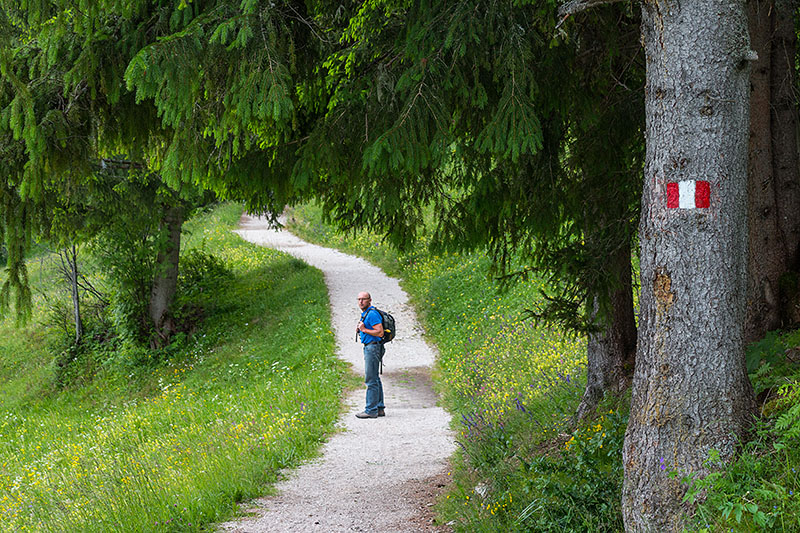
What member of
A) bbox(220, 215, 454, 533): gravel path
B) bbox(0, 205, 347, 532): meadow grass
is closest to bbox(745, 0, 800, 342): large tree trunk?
bbox(220, 215, 454, 533): gravel path

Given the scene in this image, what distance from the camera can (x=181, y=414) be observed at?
12242 mm

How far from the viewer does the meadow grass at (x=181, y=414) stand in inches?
261

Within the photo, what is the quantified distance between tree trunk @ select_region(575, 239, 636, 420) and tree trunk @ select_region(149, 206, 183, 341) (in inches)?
505

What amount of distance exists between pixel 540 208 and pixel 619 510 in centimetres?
263

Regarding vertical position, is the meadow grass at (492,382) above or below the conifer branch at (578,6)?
below

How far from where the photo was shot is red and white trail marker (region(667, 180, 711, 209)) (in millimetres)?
3945

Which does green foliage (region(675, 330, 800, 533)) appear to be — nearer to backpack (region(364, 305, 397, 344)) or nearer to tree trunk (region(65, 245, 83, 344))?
backpack (region(364, 305, 397, 344))

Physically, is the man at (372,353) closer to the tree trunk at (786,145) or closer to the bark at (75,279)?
the tree trunk at (786,145)

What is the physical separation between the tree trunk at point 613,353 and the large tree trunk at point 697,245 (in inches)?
112

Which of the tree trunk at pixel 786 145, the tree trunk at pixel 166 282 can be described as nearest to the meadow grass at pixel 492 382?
Answer: the tree trunk at pixel 786 145

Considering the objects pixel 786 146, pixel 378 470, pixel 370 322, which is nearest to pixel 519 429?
pixel 378 470

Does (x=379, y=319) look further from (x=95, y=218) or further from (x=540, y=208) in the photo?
(x=95, y=218)

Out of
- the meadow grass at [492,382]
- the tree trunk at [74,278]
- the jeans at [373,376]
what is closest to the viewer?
the meadow grass at [492,382]

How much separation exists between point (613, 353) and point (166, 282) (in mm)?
13965
